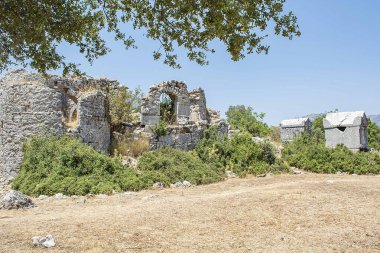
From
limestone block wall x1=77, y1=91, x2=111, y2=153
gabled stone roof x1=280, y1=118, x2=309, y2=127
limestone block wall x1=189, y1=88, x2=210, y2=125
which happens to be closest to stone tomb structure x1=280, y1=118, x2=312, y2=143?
gabled stone roof x1=280, y1=118, x2=309, y2=127

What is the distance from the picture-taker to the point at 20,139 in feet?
41.7

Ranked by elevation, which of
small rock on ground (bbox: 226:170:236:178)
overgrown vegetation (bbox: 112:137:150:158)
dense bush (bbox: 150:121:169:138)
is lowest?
small rock on ground (bbox: 226:170:236:178)

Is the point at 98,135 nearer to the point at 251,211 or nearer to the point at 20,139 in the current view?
the point at 20,139

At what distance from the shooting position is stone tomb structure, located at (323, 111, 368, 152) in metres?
18.4

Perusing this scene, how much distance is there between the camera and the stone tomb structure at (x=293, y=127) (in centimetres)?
2141

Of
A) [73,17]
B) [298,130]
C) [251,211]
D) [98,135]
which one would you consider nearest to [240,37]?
[73,17]

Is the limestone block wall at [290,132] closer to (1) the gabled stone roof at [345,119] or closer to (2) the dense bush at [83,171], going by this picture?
(1) the gabled stone roof at [345,119]

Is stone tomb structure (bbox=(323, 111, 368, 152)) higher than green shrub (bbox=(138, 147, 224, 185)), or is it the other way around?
stone tomb structure (bbox=(323, 111, 368, 152))

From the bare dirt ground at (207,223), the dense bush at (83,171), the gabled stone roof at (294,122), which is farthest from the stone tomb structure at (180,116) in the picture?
the bare dirt ground at (207,223)

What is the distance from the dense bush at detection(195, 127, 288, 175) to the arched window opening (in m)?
3.03

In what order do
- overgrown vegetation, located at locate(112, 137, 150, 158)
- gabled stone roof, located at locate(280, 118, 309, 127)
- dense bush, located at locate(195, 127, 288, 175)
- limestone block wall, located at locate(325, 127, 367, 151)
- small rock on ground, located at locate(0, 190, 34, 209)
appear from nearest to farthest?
small rock on ground, located at locate(0, 190, 34, 209) → dense bush, located at locate(195, 127, 288, 175) → overgrown vegetation, located at locate(112, 137, 150, 158) → limestone block wall, located at locate(325, 127, 367, 151) → gabled stone roof, located at locate(280, 118, 309, 127)

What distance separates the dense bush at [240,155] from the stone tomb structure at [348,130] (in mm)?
5335

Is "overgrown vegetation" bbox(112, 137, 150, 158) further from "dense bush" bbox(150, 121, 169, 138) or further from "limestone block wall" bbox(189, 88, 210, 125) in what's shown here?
"limestone block wall" bbox(189, 88, 210, 125)

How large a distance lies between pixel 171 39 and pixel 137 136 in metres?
10.4
